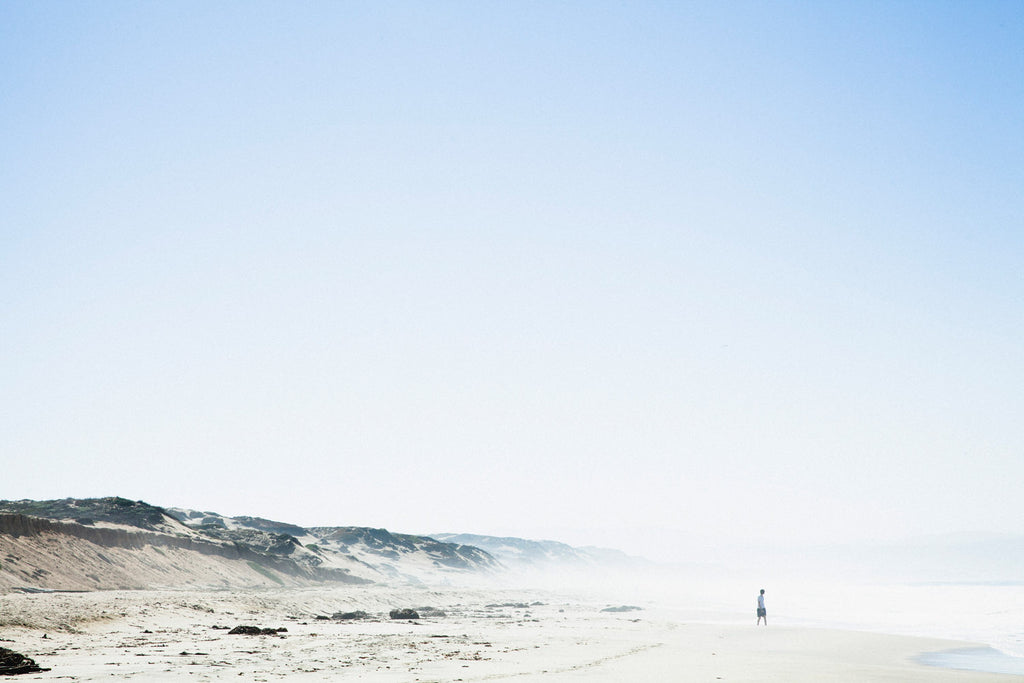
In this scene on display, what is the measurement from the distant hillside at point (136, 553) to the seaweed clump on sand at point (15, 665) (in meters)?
15.8

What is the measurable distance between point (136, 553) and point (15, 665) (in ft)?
96.2

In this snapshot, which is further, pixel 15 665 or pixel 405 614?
pixel 405 614

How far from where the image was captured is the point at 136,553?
3700cm

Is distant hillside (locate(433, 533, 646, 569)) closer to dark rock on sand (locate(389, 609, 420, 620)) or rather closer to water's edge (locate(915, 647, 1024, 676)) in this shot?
dark rock on sand (locate(389, 609, 420, 620))

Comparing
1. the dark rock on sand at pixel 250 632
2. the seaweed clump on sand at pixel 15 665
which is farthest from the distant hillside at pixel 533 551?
the seaweed clump on sand at pixel 15 665

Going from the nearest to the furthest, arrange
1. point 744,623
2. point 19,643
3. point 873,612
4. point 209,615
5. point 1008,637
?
point 19,643, point 209,615, point 1008,637, point 744,623, point 873,612

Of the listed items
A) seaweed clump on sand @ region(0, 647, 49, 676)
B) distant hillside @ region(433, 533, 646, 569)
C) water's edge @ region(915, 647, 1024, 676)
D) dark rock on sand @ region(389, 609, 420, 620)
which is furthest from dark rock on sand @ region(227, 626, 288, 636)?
distant hillside @ region(433, 533, 646, 569)

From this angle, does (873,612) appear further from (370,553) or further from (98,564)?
(370,553)

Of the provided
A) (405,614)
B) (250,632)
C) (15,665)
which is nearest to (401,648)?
(250,632)

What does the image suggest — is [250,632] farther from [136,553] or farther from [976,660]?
[136,553]

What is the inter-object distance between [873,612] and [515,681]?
124ft

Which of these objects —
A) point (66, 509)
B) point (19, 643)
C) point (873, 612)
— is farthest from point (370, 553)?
point (19, 643)

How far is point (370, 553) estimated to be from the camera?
80.6 m

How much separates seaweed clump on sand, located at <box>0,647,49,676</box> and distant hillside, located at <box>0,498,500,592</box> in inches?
622
